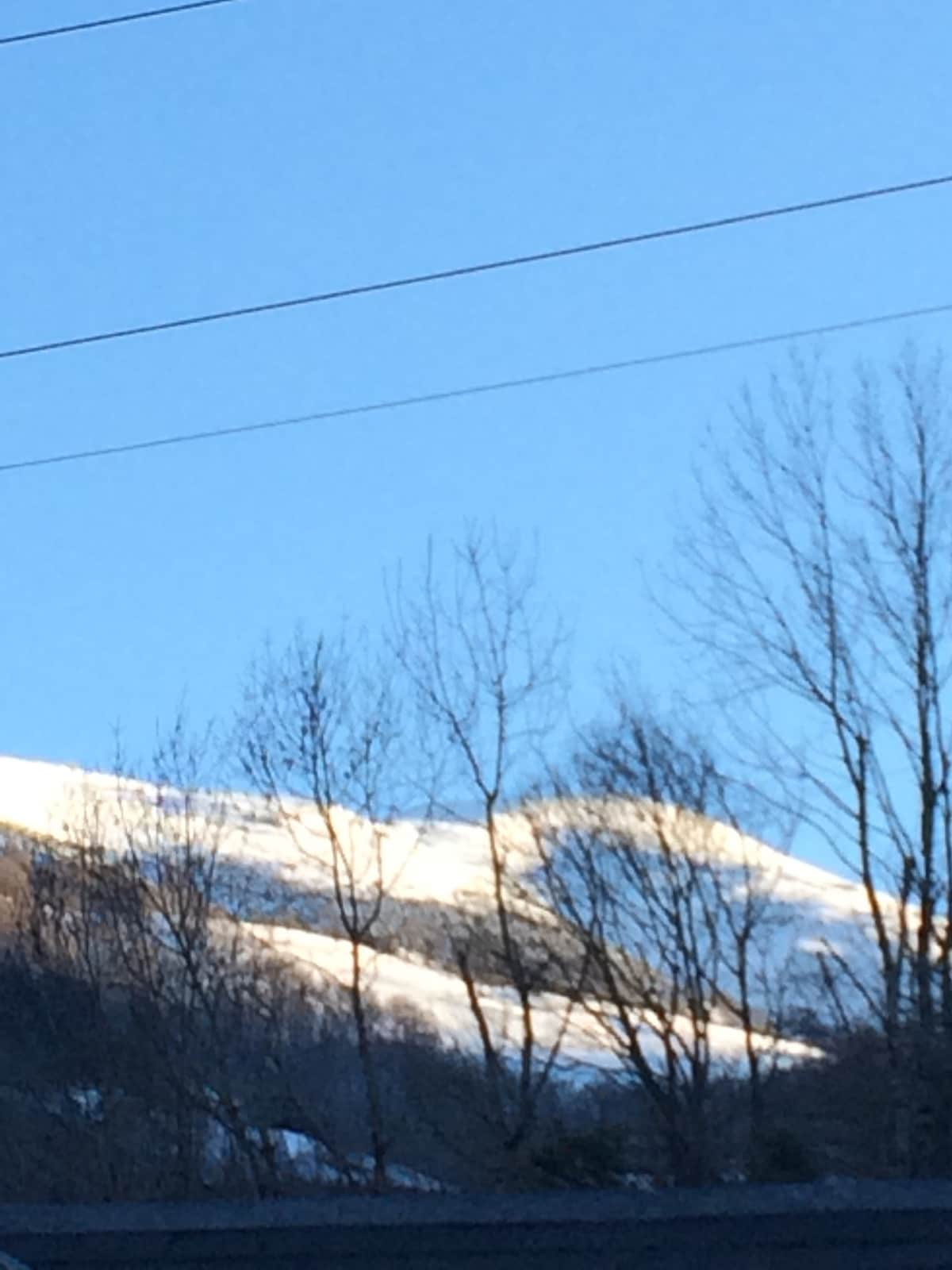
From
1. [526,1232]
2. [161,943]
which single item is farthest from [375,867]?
[526,1232]

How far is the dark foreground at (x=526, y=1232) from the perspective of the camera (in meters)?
9.62

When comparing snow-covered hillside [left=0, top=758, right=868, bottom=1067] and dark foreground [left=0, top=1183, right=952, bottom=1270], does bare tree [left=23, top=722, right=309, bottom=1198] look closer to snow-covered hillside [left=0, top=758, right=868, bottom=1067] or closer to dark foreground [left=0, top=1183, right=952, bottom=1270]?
snow-covered hillside [left=0, top=758, right=868, bottom=1067]

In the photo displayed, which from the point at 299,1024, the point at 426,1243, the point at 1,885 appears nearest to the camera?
the point at 426,1243

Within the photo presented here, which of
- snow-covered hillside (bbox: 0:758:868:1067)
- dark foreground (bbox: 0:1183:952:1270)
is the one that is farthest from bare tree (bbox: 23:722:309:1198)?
dark foreground (bbox: 0:1183:952:1270)

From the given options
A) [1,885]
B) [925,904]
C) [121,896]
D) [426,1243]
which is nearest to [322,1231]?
[426,1243]

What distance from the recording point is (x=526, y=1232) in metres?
9.90

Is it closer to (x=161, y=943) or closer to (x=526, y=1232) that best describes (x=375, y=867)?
(x=161, y=943)

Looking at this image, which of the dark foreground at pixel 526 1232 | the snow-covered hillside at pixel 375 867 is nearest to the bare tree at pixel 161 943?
the snow-covered hillside at pixel 375 867

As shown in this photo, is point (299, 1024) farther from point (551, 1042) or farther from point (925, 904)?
point (925, 904)

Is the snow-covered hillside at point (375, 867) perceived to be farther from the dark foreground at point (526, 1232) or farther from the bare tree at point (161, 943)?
the dark foreground at point (526, 1232)

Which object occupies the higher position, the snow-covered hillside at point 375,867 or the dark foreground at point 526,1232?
the snow-covered hillside at point 375,867

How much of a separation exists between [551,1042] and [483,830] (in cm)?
281

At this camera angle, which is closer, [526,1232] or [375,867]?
[526,1232]

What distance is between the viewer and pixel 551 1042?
21516 millimetres
